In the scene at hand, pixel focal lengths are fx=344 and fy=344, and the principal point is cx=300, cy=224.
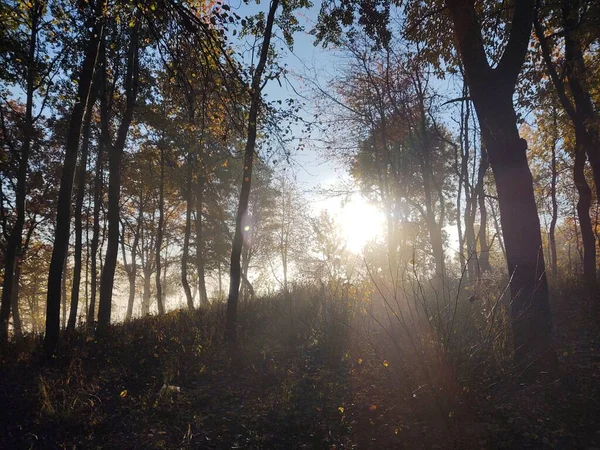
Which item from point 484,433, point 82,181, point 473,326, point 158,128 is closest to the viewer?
point 484,433

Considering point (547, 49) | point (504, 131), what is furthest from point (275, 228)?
point (504, 131)

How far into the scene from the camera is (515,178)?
469 centimetres

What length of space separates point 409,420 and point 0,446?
3.98 metres

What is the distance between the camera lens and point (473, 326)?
561 cm

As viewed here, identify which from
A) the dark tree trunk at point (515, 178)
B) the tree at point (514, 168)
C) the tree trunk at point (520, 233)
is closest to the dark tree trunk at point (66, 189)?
the tree at point (514, 168)

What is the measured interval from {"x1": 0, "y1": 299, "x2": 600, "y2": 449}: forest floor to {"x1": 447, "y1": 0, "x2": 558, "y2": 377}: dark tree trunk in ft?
1.95

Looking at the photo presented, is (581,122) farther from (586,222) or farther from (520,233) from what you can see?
(520,233)

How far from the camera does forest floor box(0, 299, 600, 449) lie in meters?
3.31

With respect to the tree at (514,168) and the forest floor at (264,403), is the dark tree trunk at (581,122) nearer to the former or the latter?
the forest floor at (264,403)

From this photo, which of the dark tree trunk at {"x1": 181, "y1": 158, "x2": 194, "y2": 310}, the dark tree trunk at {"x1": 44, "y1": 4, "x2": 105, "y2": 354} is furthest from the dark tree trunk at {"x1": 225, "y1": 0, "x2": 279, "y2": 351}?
the dark tree trunk at {"x1": 181, "y1": 158, "x2": 194, "y2": 310}

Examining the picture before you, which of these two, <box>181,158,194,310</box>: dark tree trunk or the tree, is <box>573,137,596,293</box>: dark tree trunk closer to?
the tree

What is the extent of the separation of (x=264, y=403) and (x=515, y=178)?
14.5 ft

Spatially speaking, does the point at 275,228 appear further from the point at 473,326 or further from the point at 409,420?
the point at 409,420

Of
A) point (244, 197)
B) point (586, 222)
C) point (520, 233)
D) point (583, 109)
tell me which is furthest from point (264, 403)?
point (583, 109)
